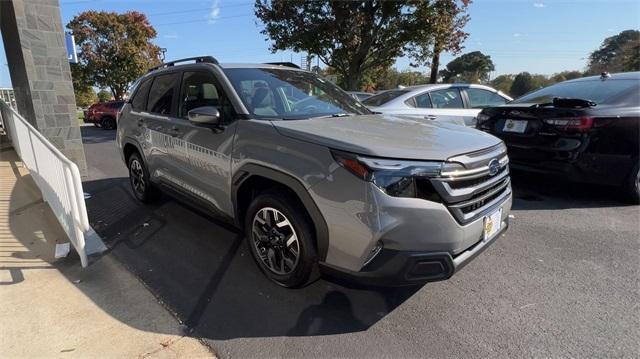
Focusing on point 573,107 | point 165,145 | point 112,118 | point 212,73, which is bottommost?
point 112,118

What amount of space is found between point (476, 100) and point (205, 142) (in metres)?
5.72

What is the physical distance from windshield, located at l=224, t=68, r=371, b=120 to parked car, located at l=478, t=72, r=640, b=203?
2530 mm

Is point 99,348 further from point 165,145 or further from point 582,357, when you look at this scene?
point 582,357

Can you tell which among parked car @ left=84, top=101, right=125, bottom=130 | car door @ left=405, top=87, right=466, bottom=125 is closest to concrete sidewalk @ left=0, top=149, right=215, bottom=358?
car door @ left=405, top=87, right=466, bottom=125

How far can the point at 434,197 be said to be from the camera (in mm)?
2330

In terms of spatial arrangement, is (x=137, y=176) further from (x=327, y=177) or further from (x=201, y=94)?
(x=327, y=177)

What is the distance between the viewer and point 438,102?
696 cm

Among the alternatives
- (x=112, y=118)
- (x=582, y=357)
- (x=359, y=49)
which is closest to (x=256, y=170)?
(x=582, y=357)

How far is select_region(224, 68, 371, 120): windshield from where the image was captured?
10.7 feet

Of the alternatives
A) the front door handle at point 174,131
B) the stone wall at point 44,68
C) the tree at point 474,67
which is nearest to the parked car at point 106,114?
the stone wall at point 44,68

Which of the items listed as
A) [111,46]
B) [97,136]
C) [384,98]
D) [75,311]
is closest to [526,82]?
[111,46]

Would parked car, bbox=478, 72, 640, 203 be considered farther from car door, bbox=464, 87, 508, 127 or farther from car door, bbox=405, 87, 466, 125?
car door, bbox=464, 87, 508, 127

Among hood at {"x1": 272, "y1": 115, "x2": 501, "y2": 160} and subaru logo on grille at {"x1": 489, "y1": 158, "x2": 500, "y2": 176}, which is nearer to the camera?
hood at {"x1": 272, "y1": 115, "x2": 501, "y2": 160}

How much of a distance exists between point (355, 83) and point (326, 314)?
1635 centimetres
